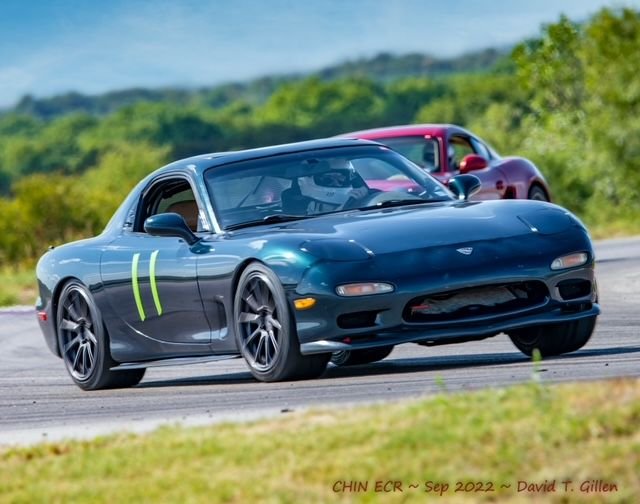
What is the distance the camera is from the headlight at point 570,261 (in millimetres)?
9484

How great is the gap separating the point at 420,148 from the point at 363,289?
1026cm

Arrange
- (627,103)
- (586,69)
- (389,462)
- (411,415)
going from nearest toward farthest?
(389,462) < (411,415) < (627,103) < (586,69)

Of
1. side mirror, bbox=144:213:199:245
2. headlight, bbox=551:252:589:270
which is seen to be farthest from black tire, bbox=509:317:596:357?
side mirror, bbox=144:213:199:245

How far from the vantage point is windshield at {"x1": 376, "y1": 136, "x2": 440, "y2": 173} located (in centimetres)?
1911

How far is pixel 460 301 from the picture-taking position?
9297 mm

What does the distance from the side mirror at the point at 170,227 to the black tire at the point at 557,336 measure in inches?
79.1

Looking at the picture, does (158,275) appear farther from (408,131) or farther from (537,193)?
(537,193)

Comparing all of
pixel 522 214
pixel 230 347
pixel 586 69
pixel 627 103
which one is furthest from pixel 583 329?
pixel 586 69

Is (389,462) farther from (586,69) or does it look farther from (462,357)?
(586,69)

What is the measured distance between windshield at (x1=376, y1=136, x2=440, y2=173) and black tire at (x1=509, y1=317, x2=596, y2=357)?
352 inches

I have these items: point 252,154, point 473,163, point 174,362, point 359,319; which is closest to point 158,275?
point 174,362

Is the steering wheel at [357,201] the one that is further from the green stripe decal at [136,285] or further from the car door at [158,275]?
the green stripe decal at [136,285]

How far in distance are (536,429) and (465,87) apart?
168 meters

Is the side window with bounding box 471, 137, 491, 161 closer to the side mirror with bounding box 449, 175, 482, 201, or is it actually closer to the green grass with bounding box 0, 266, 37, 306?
the green grass with bounding box 0, 266, 37, 306
